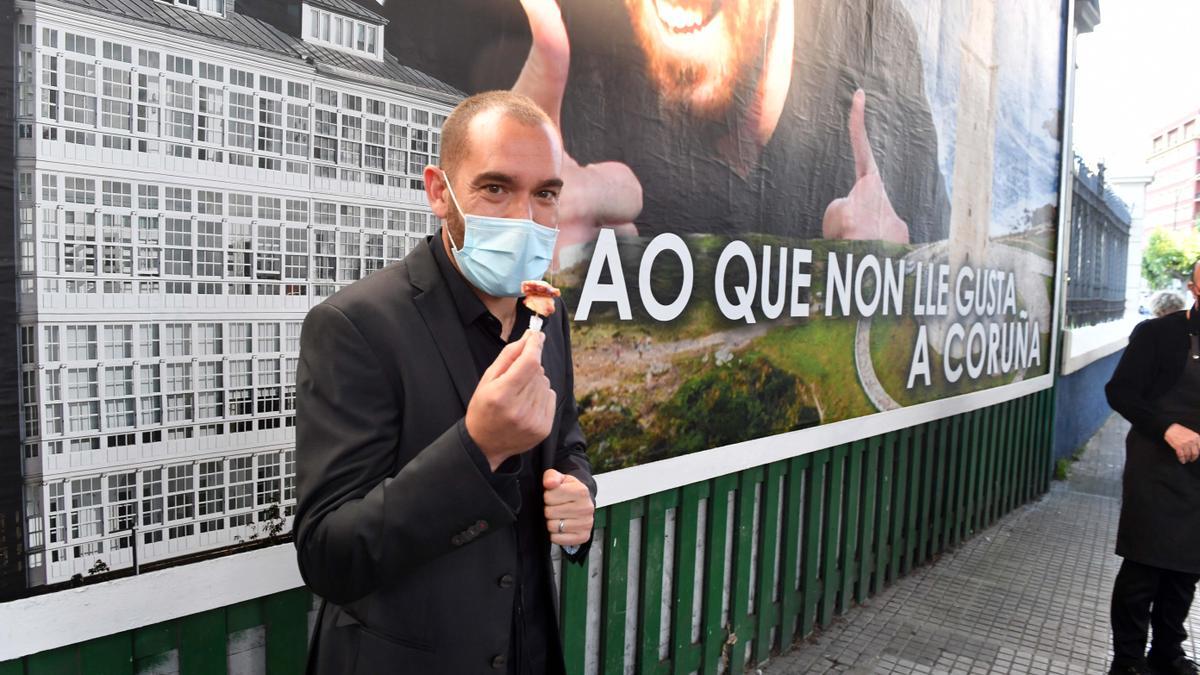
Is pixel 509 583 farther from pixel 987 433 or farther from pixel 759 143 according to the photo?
pixel 987 433

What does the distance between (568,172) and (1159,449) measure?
11.1 feet

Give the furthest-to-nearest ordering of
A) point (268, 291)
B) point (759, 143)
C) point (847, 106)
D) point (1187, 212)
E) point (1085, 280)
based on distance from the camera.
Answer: point (1187, 212) < point (1085, 280) < point (847, 106) < point (759, 143) < point (268, 291)

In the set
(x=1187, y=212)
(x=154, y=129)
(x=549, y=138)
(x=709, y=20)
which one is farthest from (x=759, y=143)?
(x=1187, y=212)

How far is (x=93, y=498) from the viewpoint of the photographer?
1651 mm

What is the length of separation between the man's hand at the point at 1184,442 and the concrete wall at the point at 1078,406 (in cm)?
486

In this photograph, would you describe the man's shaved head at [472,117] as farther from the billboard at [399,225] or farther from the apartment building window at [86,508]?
the apartment building window at [86,508]

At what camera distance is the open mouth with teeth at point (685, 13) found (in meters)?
2.98

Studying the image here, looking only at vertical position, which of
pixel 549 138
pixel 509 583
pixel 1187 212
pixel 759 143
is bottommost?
pixel 509 583

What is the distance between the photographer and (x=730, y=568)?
378 centimetres

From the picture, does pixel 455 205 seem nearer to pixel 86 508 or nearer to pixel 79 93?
pixel 79 93

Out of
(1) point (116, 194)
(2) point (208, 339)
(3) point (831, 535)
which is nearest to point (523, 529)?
(2) point (208, 339)

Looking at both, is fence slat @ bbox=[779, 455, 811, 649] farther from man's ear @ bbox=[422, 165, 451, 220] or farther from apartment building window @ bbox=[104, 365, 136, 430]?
apartment building window @ bbox=[104, 365, 136, 430]

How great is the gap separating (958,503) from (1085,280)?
21.1ft

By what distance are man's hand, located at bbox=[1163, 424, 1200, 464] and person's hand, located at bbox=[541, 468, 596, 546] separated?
355 cm
